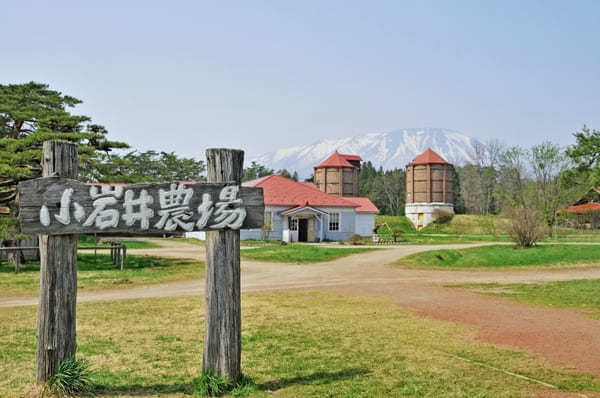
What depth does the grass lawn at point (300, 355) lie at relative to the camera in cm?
530

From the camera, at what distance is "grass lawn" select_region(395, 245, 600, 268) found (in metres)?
20.8

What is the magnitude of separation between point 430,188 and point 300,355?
5499 centimetres

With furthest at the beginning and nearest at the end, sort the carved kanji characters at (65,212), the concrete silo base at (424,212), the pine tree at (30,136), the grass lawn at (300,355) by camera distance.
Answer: the concrete silo base at (424,212)
the pine tree at (30,136)
the grass lawn at (300,355)
the carved kanji characters at (65,212)

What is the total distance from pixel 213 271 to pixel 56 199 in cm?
163

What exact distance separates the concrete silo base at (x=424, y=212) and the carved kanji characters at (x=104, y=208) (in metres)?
56.3

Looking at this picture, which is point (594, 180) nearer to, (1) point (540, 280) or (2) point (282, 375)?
(1) point (540, 280)

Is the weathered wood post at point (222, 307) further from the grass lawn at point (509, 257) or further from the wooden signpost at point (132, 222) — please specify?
the grass lawn at point (509, 257)

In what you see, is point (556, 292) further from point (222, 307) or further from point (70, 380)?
point (70, 380)

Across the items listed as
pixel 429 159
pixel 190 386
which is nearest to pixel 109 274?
pixel 190 386

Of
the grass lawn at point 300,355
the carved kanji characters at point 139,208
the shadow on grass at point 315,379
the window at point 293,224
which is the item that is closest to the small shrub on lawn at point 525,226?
the grass lawn at point 300,355

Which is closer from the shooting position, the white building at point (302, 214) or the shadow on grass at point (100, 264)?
the shadow on grass at point (100, 264)

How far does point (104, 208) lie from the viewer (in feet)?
16.5

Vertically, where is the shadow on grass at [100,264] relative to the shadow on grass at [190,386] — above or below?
below

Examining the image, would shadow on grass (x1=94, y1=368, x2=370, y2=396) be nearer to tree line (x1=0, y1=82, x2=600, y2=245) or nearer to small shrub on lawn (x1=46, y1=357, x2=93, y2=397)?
small shrub on lawn (x1=46, y1=357, x2=93, y2=397)
